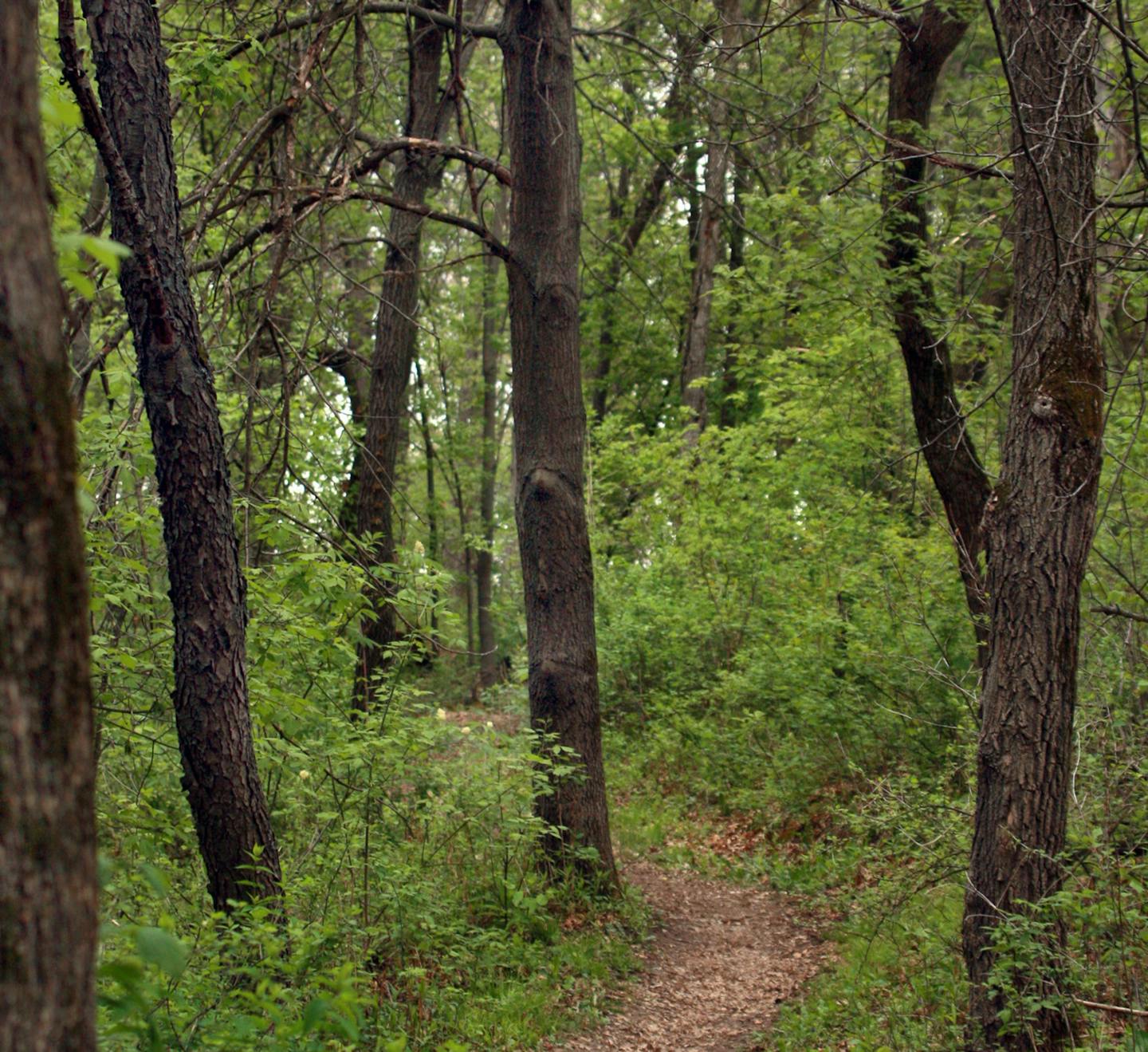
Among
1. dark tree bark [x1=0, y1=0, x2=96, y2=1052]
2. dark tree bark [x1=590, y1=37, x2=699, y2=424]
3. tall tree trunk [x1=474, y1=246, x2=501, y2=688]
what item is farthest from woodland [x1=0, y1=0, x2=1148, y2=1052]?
tall tree trunk [x1=474, y1=246, x2=501, y2=688]

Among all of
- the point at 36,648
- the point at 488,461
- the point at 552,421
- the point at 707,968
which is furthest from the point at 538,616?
the point at 488,461

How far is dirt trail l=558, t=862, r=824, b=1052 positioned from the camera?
5.77 meters

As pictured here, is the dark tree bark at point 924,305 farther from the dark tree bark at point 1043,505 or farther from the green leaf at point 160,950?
the green leaf at point 160,950

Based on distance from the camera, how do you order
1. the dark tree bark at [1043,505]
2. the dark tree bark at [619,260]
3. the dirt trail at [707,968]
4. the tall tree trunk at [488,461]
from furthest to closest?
the tall tree trunk at [488,461], the dark tree bark at [619,260], the dirt trail at [707,968], the dark tree bark at [1043,505]

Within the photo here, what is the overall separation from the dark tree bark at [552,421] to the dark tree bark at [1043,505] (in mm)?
3063

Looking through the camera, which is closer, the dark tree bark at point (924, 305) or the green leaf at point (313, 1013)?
the green leaf at point (313, 1013)

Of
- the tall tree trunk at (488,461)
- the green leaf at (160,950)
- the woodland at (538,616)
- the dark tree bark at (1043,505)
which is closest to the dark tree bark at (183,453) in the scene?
the woodland at (538,616)

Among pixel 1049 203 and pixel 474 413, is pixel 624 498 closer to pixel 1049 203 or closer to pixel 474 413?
pixel 474 413

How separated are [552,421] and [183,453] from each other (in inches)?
143

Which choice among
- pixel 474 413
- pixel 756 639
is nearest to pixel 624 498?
pixel 756 639

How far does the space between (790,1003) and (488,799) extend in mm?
2217

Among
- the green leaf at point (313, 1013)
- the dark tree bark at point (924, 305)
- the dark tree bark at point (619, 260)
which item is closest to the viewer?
the green leaf at point (313, 1013)

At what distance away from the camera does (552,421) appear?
7.34 m

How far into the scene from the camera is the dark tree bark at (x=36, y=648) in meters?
1.49
